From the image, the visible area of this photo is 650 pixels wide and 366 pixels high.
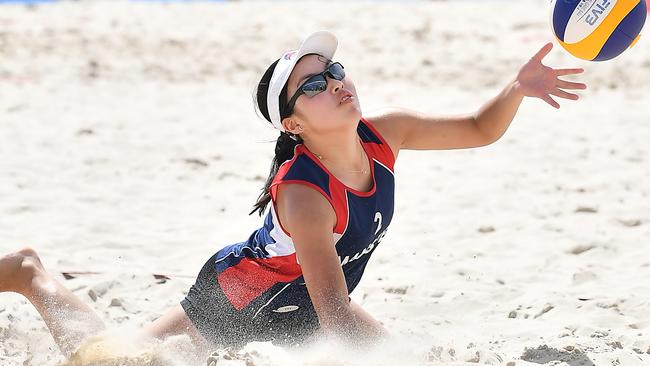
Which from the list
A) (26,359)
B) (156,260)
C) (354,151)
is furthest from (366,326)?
(156,260)

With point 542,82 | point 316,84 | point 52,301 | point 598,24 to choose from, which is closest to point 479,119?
point 542,82

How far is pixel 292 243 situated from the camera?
2.85m

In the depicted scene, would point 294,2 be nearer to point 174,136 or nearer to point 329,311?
point 174,136

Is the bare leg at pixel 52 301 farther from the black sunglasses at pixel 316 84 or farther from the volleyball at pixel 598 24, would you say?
the volleyball at pixel 598 24

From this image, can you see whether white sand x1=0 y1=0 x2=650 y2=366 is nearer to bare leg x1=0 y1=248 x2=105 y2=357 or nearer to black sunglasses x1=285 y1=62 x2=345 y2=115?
bare leg x1=0 y1=248 x2=105 y2=357

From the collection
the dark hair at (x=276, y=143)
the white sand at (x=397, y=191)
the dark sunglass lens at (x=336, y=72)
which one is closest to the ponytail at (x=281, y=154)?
the dark hair at (x=276, y=143)

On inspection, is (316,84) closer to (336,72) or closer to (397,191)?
(336,72)

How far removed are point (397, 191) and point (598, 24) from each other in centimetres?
227

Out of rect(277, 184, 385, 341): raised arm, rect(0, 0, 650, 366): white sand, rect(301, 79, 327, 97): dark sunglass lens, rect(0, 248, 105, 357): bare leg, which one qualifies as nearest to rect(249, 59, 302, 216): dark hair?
rect(301, 79, 327, 97): dark sunglass lens

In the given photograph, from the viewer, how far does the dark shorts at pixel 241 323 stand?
121 inches

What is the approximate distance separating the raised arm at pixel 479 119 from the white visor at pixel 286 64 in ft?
1.19

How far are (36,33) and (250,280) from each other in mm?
8158

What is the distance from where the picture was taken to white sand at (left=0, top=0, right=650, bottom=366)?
136 inches

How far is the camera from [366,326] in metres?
3.10
